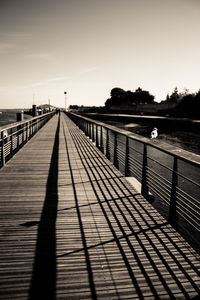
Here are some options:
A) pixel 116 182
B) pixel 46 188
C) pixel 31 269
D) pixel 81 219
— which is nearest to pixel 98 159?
pixel 116 182

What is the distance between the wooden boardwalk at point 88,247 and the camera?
2521 mm

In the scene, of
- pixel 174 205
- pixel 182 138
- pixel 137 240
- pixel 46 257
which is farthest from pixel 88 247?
pixel 182 138

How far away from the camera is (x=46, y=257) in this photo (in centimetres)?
300

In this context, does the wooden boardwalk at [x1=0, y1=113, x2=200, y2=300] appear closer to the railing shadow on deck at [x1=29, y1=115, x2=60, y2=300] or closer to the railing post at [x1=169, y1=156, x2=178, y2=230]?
the railing shadow on deck at [x1=29, y1=115, x2=60, y2=300]

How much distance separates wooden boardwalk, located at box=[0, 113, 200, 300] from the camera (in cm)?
252

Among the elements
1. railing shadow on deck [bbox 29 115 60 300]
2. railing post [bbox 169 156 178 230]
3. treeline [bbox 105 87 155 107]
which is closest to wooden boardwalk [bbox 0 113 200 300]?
railing shadow on deck [bbox 29 115 60 300]

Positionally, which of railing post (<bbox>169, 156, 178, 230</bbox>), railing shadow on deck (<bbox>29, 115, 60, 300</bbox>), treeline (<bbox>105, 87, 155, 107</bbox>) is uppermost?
treeline (<bbox>105, 87, 155, 107</bbox>)

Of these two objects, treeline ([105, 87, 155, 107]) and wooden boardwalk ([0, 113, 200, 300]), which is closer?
wooden boardwalk ([0, 113, 200, 300])

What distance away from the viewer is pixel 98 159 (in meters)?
9.01

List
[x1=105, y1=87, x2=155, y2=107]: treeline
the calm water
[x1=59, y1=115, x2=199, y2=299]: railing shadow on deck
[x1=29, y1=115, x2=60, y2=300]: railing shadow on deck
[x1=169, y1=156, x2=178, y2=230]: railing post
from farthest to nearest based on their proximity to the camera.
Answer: [x1=105, y1=87, x2=155, y2=107]: treeline → the calm water → [x1=169, y1=156, x2=178, y2=230]: railing post → [x1=59, y1=115, x2=199, y2=299]: railing shadow on deck → [x1=29, y1=115, x2=60, y2=300]: railing shadow on deck

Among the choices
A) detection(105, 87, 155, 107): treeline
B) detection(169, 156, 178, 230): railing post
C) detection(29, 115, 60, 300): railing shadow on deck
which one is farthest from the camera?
detection(105, 87, 155, 107): treeline

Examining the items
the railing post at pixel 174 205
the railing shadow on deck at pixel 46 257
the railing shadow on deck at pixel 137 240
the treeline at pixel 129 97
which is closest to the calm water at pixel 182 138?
the railing shadow on deck at pixel 137 240

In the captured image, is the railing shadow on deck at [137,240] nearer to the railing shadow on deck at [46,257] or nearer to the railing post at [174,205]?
the railing post at [174,205]

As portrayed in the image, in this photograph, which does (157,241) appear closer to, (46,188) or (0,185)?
(46,188)
